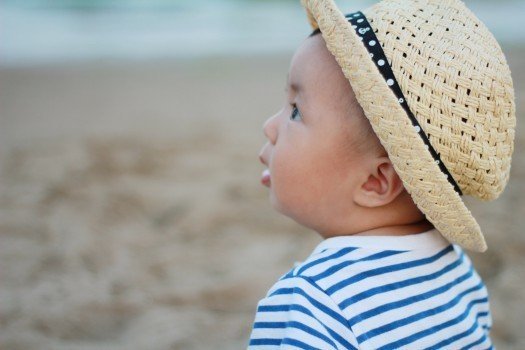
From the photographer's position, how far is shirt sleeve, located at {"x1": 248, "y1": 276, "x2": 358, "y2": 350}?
151 centimetres

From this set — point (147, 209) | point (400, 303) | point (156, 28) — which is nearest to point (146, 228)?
point (147, 209)

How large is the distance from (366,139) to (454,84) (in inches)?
9.6

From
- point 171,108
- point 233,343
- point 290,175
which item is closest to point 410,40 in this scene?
point 290,175

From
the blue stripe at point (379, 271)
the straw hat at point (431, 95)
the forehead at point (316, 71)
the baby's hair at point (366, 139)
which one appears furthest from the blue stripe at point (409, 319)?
the forehead at point (316, 71)

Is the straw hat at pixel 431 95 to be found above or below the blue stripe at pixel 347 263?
above

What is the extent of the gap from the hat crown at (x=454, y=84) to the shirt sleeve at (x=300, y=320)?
43 centimetres

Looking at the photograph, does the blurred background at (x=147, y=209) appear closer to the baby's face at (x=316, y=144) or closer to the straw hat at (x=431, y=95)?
the baby's face at (x=316, y=144)

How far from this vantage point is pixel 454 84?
157cm

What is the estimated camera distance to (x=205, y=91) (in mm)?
5660

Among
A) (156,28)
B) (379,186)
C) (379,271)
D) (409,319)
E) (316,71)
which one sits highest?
(156,28)

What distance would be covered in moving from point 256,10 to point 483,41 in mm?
9395

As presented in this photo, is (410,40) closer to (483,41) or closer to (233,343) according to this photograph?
(483,41)

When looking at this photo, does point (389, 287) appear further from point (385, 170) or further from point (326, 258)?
point (385, 170)

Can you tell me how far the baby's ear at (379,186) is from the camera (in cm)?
169
